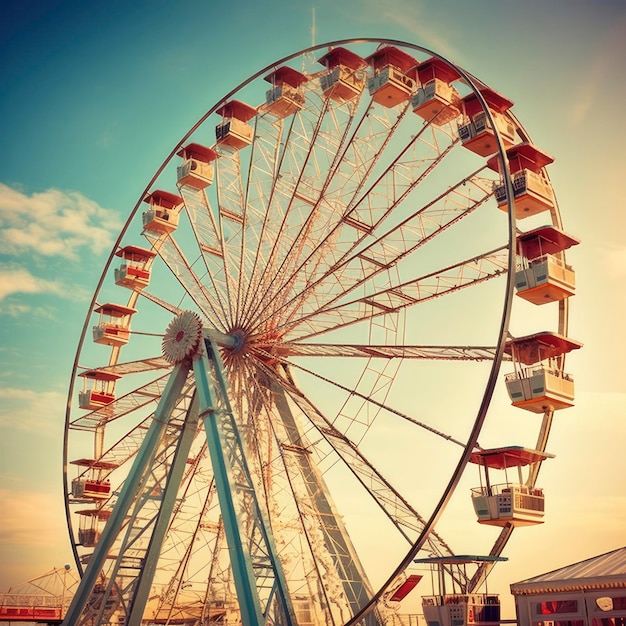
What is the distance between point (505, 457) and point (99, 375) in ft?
46.3

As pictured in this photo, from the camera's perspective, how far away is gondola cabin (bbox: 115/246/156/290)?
2759 cm

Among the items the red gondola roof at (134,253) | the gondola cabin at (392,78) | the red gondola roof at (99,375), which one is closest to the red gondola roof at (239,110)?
the gondola cabin at (392,78)

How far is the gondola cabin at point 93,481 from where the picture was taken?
2664 centimetres

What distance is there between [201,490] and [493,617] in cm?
878

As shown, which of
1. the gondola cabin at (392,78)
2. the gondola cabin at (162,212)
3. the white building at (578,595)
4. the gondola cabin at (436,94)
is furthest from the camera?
the gondola cabin at (162,212)

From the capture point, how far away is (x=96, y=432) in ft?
89.5

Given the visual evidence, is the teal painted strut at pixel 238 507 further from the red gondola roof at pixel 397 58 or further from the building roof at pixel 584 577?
the red gondola roof at pixel 397 58

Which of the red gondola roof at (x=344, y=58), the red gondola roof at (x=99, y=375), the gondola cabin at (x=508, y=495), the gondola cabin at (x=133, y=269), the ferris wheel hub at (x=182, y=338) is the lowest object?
the gondola cabin at (x=508, y=495)

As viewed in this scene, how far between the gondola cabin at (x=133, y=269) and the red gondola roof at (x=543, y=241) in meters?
13.1

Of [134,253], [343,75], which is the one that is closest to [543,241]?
[343,75]

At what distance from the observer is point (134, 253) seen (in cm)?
2789

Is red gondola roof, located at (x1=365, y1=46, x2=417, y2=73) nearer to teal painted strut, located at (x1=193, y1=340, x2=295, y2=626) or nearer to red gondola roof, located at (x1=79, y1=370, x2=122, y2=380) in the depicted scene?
teal painted strut, located at (x1=193, y1=340, x2=295, y2=626)

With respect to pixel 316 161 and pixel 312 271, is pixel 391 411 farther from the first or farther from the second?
pixel 316 161

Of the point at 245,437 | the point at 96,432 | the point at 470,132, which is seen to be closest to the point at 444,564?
the point at 245,437
